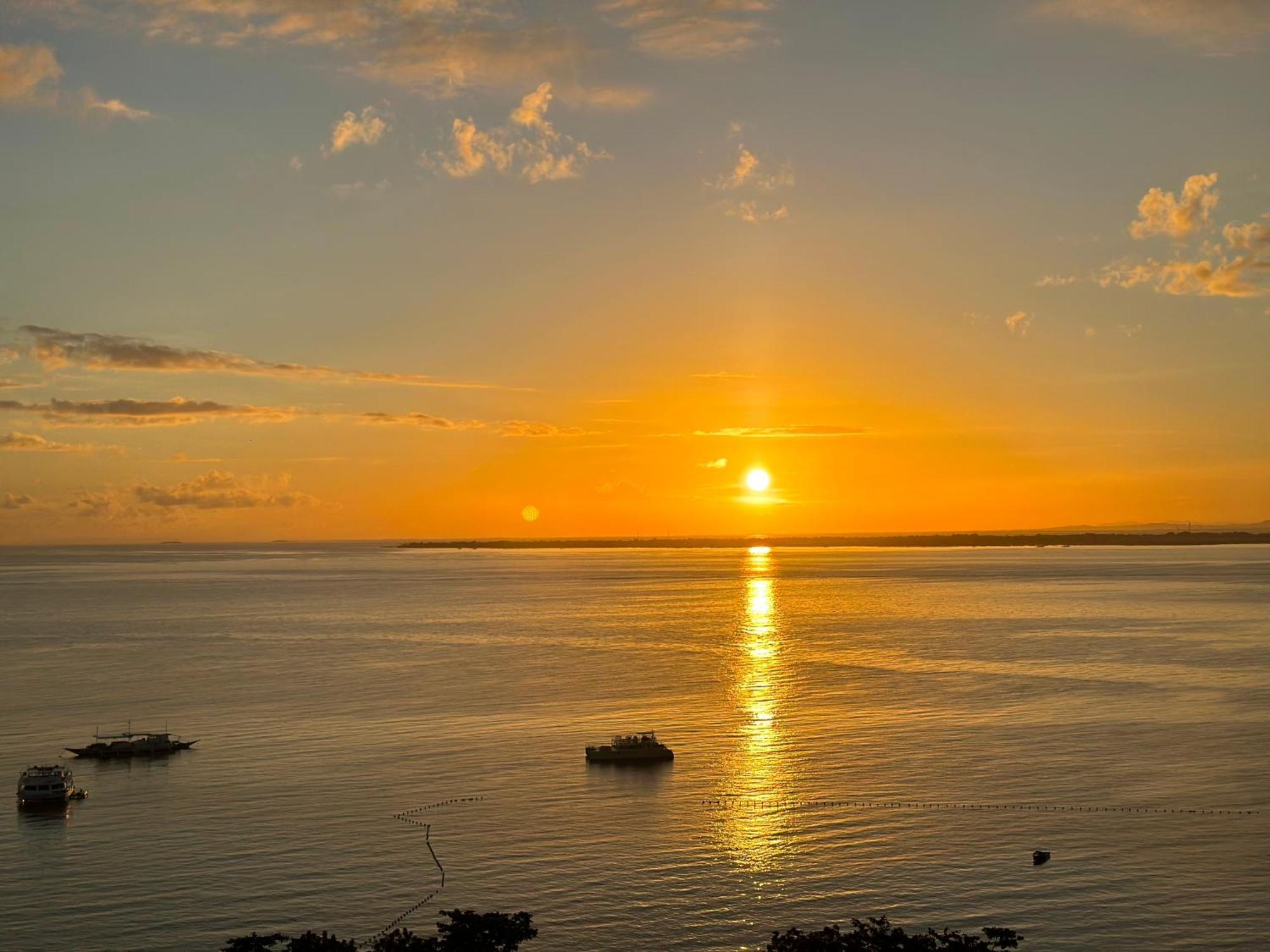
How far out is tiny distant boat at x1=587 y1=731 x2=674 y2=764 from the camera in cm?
7850

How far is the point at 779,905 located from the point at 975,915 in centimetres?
840

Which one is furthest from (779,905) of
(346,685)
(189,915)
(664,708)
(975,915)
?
(346,685)

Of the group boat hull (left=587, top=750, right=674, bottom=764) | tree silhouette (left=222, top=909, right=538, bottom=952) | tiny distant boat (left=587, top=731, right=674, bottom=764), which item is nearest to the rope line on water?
boat hull (left=587, top=750, right=674, bottom=764)

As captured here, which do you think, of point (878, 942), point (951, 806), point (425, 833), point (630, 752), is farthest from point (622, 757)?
point (878, 942)

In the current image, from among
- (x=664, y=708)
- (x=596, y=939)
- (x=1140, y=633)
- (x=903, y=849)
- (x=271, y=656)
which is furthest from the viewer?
(x=1140, y=633)

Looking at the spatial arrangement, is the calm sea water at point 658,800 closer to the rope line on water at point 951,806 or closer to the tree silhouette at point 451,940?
the rope line on water at point 951,806

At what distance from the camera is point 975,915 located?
4809 cm

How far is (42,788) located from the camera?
67.8 meters

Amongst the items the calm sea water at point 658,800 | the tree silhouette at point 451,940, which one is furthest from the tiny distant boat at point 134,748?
the tree silhouette at point 451,940

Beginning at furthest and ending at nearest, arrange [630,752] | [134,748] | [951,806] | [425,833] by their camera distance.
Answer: [134,748]
[630,752]
[951,806]
[425,833]

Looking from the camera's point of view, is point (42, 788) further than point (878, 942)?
Yes

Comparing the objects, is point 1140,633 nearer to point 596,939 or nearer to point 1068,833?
point 1068,833

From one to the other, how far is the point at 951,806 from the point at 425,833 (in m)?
30.5

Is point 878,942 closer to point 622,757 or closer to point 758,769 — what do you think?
point 758,769
